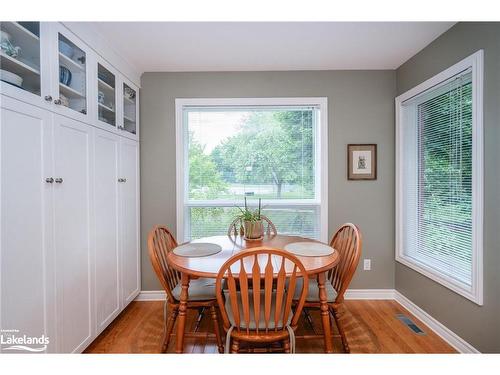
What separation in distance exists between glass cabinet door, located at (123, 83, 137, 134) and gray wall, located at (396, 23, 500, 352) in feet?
9.24

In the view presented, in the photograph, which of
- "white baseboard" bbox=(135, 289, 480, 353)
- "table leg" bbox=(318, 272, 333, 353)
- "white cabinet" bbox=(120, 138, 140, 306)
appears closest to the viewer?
"table leg" bbox=(318, 272, 333, 353)

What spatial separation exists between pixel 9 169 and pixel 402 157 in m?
3.05

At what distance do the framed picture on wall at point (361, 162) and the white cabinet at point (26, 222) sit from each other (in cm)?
256

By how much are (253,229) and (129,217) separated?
125cm

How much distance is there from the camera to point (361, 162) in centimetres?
261

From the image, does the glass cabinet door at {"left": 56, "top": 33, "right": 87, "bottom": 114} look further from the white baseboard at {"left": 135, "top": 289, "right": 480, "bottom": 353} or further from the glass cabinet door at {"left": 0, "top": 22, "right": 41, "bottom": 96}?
the white baseboard at {"left": 135, "top": 289, "right": 480, "bottom": 353}

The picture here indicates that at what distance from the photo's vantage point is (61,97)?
1522mm

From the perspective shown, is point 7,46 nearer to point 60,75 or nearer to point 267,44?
point 60,75

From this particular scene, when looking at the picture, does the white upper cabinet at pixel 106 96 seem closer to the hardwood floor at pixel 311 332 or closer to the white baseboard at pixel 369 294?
the hardwood floor at pixel 311 332

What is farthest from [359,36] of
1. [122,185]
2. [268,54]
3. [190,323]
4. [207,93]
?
[190,323]

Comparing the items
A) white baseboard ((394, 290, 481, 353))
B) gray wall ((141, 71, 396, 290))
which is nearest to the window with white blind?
gray wall ((141, 71, 396, 290))

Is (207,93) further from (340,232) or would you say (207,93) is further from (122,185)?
(340,232)

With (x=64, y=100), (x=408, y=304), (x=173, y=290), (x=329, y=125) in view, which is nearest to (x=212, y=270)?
(x=173, y=290)

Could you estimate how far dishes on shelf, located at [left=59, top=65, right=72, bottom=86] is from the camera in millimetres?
1547
